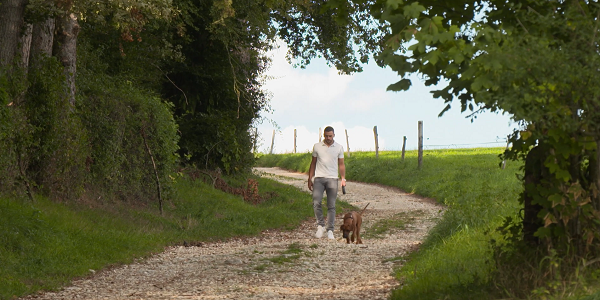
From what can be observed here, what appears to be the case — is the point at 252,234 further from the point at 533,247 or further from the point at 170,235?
the point at 533,247

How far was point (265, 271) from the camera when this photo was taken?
10672 mm

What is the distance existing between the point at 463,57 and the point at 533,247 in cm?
270

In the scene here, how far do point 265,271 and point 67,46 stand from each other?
7783mm

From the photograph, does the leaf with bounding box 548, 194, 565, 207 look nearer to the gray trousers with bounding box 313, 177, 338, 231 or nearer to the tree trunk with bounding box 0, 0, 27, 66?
the gray trousers with bounding box 313, 177, 338, 231

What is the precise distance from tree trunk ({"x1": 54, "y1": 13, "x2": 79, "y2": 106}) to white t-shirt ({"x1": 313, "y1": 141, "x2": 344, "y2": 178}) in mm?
5382

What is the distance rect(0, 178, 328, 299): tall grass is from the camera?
34.3ft

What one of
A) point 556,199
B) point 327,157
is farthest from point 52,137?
point 556,199

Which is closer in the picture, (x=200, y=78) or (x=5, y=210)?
(x=5, y=210)

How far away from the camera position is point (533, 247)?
7543mm

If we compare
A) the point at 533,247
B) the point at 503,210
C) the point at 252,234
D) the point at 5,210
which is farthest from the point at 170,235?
the point at 533,247

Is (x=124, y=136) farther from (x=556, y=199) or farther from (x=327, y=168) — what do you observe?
(x=556, y=199)

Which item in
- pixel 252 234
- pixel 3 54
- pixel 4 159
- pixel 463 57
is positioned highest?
pixel 3 54

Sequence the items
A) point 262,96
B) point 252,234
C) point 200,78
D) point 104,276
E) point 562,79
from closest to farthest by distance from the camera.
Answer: point 562,79 → point 104,276 → point 252,234 → point 200,78 → point 262,96

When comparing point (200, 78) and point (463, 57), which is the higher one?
point (200, 78)
